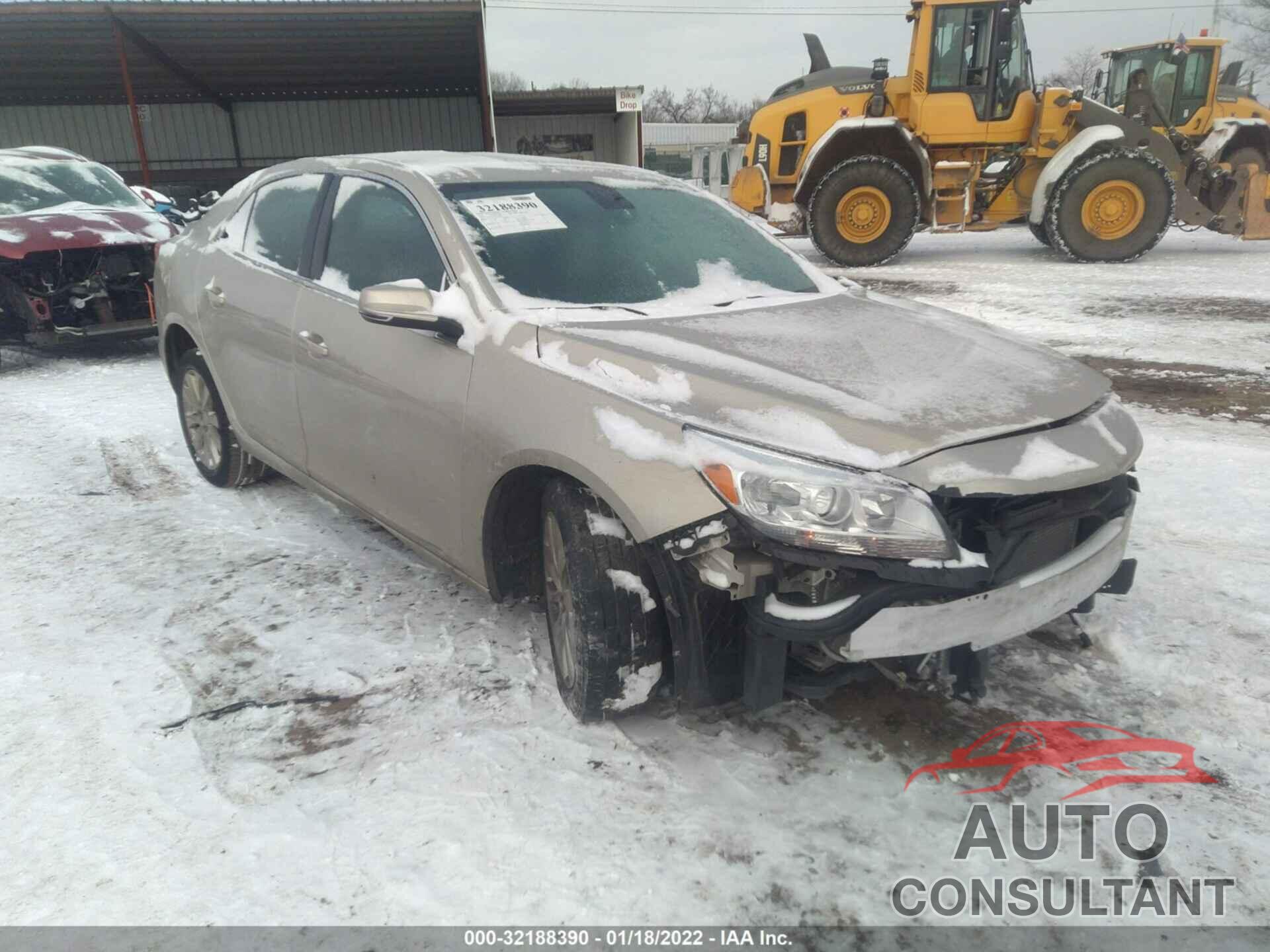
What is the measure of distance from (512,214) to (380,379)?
699mm

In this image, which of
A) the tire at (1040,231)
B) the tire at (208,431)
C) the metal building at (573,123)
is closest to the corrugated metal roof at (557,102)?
the metal building at (573,123)

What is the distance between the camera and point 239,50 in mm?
18844

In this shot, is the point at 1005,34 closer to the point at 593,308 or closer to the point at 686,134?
the point at 593,308

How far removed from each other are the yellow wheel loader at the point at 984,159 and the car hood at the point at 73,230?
25.4 ft

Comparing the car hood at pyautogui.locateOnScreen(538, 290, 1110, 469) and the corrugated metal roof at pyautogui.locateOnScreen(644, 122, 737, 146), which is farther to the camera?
the corrugated metal roof at pyautogui.locateOnScreen(644, 122, 737, 146)

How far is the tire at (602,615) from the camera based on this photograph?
2.11 m

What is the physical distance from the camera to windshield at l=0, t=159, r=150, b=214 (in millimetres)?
7211

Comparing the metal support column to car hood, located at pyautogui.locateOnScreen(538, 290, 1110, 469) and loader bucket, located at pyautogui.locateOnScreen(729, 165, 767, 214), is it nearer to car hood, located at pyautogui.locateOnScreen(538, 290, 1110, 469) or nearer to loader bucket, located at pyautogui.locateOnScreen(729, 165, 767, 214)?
loader bucket, located at pyautogui.locateOnScreen(729, 165, 767, 214)

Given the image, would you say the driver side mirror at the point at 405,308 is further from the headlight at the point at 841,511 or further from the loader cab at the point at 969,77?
the loader cab at the point at 969,77

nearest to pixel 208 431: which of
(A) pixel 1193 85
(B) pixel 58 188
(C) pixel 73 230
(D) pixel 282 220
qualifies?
(D) pixel 282 220

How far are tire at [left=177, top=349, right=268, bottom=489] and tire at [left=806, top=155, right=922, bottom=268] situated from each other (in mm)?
8825

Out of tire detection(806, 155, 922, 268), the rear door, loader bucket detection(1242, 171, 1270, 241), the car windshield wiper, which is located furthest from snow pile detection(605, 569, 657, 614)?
loader bucket detection(1242, 171, 1270, 241)

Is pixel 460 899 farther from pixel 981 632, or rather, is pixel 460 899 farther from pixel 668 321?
pixel 668 321

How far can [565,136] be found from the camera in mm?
24734
